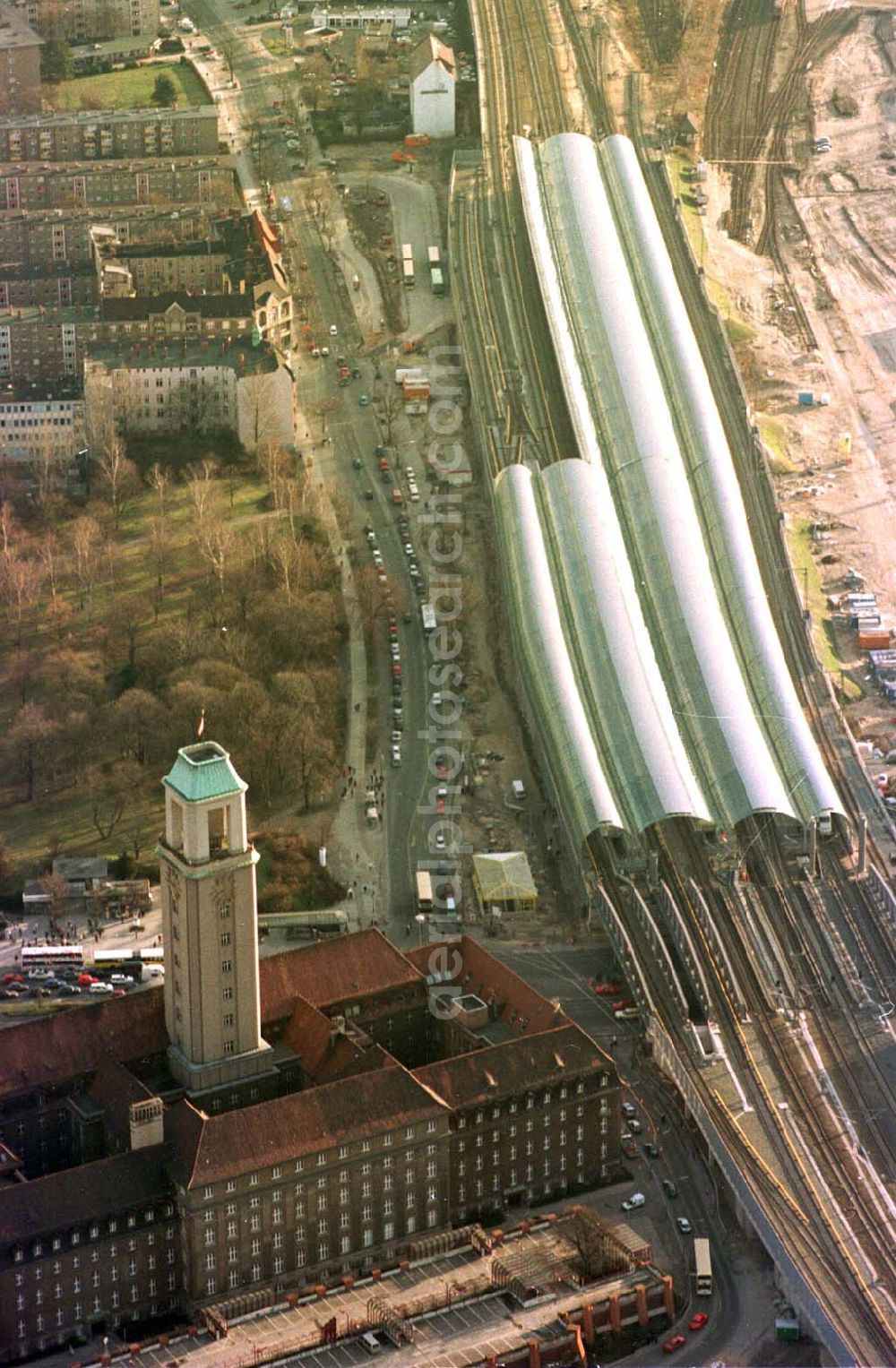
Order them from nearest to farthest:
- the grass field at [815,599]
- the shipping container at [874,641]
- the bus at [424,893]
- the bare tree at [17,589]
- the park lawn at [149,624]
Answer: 1. the bus at [424,893]
2. the park lawn at [149,624]
3. the grass field at [815,599]
4. the bare tree at [17,589]
5. the shipping container at [874,641]

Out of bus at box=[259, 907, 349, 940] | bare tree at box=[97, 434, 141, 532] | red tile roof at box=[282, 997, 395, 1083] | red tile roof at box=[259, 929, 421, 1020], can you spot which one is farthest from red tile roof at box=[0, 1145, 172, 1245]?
bare tree at box=[97, 434, 141, 532]

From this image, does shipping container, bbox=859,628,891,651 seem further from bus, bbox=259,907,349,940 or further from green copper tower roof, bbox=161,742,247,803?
green copper tower roof, bbox=161,742,247,803

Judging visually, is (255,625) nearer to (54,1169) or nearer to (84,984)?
(84,984)

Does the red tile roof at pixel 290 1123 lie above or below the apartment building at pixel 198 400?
below

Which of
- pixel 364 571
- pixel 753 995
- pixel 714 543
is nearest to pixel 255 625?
pixel 364 571

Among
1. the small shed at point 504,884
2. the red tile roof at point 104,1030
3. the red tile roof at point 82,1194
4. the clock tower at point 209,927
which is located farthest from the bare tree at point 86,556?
the red tile roof at point 82,1194

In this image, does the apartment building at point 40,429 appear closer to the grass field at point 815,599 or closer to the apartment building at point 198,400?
the apartment building at point 198,400

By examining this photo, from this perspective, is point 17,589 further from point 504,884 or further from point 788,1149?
point 788,1149

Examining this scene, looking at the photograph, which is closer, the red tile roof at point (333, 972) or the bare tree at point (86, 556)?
the red tile roof at point (333, 972)
